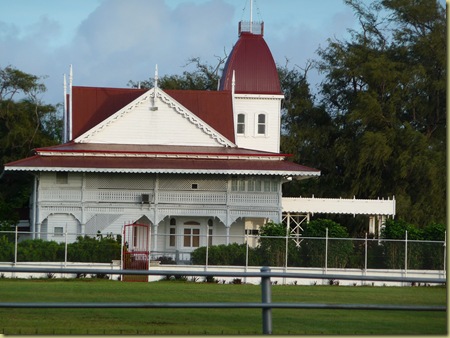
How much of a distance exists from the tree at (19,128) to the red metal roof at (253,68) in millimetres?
15723

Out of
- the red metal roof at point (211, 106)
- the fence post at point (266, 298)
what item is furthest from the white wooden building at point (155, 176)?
the fence post at point (266, 298)

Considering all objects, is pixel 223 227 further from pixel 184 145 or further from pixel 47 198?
pixel 47 198

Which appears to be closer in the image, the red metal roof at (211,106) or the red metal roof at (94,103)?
the red metal roof at (94,103)

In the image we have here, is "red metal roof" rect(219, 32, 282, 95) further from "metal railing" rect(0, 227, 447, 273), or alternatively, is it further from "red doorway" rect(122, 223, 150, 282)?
"metal railing" rect(0, 227, 447, 273)

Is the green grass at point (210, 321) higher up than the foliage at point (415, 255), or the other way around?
the foliage at point (415, 255)

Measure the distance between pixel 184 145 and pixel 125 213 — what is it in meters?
5.43

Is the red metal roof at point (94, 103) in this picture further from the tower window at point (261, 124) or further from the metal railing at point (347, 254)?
the metal railing at point (347, 254)

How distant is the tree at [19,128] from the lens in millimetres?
71000

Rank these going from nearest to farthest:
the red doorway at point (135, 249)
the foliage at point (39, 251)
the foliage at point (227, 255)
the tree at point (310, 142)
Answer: the foliage at point (39, 251), the red doorway at point (135, 249), the foliage at point (227, 255), the tree at point (310, 142)

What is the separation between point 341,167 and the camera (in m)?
70.6

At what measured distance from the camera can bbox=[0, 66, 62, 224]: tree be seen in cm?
7100

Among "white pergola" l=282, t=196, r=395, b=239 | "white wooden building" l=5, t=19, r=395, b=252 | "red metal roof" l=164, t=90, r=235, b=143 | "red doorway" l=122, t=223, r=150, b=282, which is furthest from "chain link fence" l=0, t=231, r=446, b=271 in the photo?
"red metal roof" l=164, t=90, r=235, b=143

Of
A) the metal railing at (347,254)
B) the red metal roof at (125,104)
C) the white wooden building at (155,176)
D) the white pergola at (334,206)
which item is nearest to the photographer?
the metal railing at (347,254)

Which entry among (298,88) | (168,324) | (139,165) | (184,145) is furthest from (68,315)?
(298,88)
